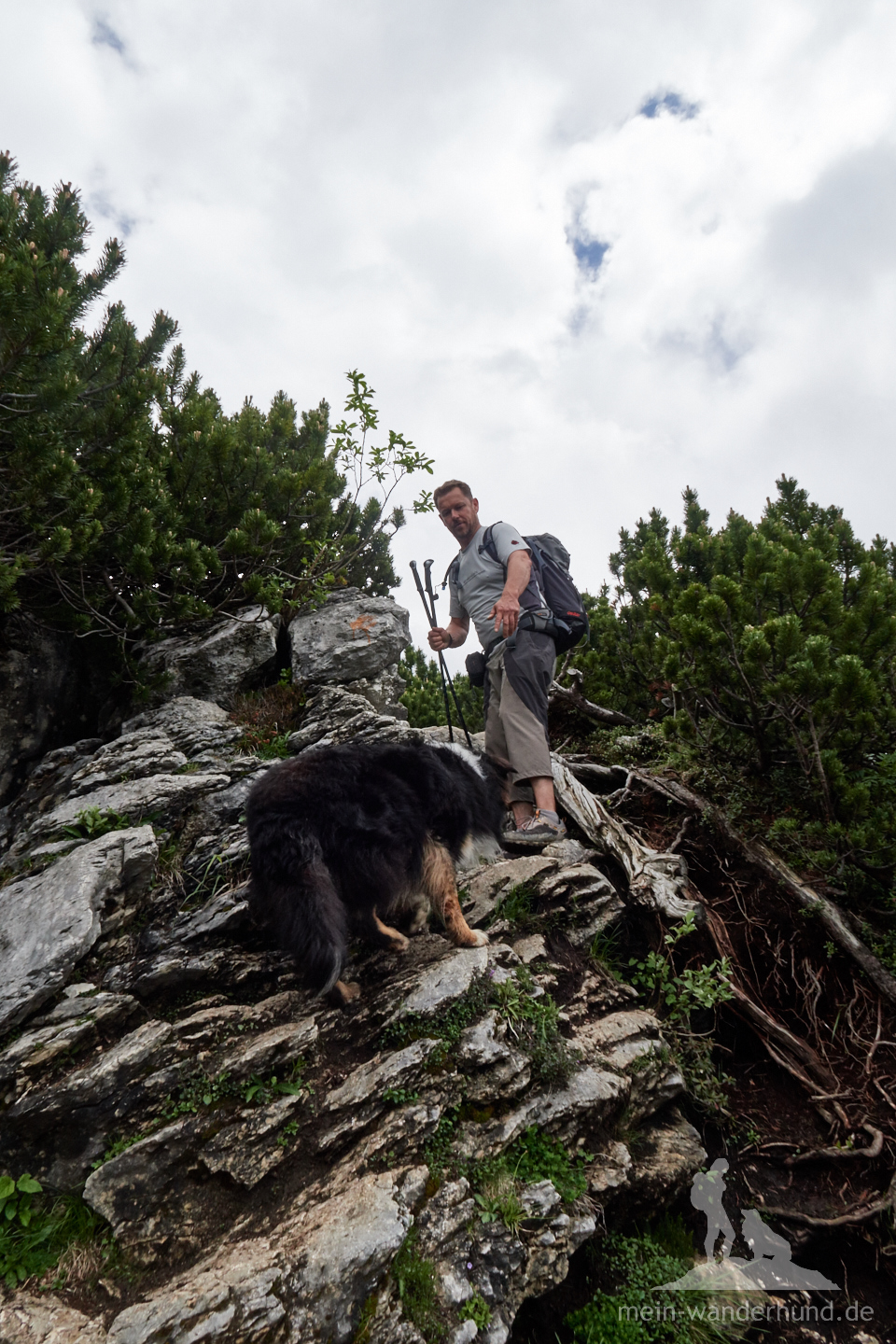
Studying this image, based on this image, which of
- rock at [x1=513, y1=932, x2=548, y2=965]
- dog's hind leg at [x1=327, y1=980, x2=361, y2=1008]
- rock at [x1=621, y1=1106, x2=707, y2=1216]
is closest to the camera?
rock at [x1=621, y1=1106, x2=707, y2=1216]

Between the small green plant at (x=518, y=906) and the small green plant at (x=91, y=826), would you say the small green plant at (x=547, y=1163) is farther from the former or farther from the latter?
the small green plant at (x=91, y=826)

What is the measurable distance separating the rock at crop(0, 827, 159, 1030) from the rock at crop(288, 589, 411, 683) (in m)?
3.33

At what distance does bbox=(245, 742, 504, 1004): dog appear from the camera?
124 inches

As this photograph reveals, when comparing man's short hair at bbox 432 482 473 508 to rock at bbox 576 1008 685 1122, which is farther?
man's short hair at bbox 432 482 473 508

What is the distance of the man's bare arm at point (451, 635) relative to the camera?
527 cm

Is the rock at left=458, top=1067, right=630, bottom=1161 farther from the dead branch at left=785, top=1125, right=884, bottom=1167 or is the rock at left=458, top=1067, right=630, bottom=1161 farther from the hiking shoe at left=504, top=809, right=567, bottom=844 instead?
the hiking shoe at left=504, top=809, right=567, bottom=844

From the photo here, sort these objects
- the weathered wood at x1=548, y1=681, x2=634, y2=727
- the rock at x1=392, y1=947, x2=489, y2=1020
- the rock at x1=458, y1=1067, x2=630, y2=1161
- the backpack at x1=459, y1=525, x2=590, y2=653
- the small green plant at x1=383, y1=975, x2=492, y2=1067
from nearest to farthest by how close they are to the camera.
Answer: the rock at x1=458, y1=1067, x2=630, y2=1161, the small green plant at x1=383, y1=975, x2=492, y2=1067, the rock at x1=392, y1=947, x2=489, y2=1020, the backpack at x1=459, y1=525, x2=590, y2=653, the weathered wood at x1=548, y1=681, x2=634, y2=727

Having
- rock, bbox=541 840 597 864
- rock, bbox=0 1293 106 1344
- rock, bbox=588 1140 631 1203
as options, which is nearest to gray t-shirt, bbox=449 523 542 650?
rock, bbox=541 840 597 864

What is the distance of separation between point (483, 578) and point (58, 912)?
12.1 feet

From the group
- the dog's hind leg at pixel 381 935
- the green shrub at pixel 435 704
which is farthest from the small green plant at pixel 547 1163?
the green shrub at pixel 435 704

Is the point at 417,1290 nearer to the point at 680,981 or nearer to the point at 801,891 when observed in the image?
the point at 680,981

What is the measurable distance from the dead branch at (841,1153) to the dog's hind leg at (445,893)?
2056mm

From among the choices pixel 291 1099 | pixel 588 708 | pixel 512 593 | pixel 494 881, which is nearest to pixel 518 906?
pixel 494 881

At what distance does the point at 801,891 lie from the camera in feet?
14.9
